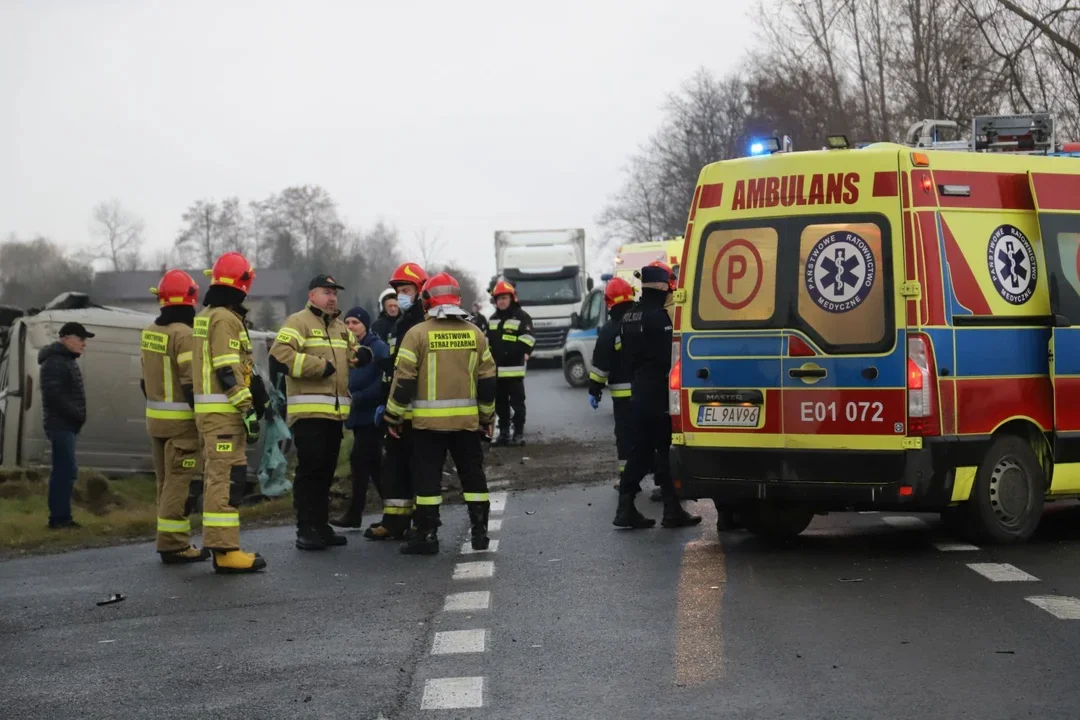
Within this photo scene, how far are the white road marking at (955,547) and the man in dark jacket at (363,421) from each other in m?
4.34

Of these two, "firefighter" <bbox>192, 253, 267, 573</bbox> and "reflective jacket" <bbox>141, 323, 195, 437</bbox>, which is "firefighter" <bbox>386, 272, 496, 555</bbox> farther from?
"reflective jacket" <bbox>141, 323, 195, 437</bbox>

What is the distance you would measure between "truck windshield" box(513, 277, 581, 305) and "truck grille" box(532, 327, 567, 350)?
66 cm

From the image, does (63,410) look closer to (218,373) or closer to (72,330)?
(72,330)

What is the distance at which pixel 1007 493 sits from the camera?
9.53 m

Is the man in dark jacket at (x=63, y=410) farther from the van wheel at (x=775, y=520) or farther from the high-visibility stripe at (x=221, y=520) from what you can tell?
the van wheel at (x=775, y=520)

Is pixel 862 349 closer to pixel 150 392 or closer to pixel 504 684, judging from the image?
pixel 504 684

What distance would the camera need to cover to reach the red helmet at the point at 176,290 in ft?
35.0

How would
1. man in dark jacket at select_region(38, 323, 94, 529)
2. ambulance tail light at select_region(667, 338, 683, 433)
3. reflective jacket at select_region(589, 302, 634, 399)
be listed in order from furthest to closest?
1. man in dark jacket at select_region(38, 323, 94, 529)
2. reflective jacket at select_region(589, 302, 634, 399)
3. ambulance tail light at select_region(667, 338, 683, 433)

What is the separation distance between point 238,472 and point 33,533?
3760 millimetres

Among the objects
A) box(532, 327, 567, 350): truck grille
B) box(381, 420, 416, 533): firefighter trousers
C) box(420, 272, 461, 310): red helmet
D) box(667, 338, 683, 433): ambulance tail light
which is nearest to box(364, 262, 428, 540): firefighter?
box(381, 420, 416, 533): firefighter trousers

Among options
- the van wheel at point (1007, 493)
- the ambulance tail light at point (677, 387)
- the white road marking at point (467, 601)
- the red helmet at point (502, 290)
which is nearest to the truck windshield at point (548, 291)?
the red helmet at point (502, 290)

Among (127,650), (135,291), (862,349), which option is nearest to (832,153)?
(862,349)

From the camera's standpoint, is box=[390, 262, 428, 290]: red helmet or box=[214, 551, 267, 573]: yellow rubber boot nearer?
box=[214, 551, 267, 573]: yellow rubber boot

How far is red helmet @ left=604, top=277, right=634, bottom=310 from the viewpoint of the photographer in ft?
39.1
